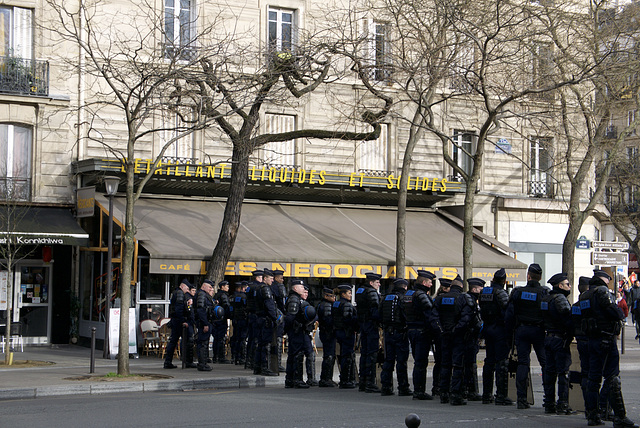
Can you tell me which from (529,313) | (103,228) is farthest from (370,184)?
(529,313)

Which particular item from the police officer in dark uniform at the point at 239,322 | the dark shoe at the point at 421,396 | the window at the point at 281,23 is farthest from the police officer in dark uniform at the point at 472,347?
the window at the point at 281,23

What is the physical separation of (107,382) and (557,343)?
7383 millimetres

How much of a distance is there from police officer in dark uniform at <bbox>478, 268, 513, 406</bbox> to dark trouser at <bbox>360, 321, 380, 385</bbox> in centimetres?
210

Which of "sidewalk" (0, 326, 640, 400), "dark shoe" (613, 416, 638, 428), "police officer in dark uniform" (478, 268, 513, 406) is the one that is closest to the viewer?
"dark shoe" (613, 416, 638, 428)

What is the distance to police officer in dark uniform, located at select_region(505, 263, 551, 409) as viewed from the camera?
11.6 m

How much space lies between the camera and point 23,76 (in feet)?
Result: 71.0

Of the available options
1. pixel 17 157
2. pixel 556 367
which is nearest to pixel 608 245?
pixel 556 367

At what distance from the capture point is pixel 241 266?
2089 centimetres

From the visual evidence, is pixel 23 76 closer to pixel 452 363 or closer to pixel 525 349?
pixel 452 363

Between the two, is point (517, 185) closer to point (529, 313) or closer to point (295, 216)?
point (295, 216)

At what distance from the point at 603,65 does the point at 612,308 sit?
31.2 ft

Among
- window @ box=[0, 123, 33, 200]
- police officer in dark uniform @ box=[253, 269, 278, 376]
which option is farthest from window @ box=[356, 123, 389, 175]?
police officer in dark uniform @ box=[253, 269, 278, 376]

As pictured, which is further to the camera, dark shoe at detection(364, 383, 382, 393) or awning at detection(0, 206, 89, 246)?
awning at detection(0, 206, 89, 246)

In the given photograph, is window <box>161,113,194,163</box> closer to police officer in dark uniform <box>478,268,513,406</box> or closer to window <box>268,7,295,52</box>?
window <box>268,7,295,52</box>
